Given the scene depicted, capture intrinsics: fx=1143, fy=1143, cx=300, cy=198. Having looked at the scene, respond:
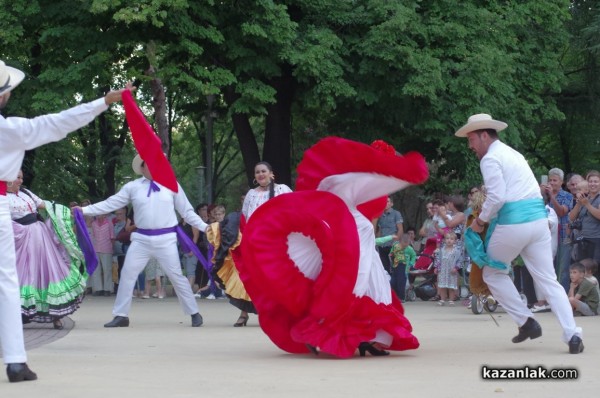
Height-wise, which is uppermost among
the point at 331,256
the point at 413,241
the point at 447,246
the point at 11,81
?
the point at 11,81

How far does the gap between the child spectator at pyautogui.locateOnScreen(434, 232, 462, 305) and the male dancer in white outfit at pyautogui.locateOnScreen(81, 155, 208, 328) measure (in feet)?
17.2

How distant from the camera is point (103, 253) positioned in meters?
21.5

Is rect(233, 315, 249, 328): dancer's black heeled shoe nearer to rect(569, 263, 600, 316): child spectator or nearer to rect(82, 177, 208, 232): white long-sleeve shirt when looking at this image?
rect(82, 177, 208, 232): white long-sleeve shirt

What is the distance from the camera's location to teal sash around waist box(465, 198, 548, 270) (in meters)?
9.90

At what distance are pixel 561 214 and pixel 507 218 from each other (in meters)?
6.46

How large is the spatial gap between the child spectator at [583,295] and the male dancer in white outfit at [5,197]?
331 inches

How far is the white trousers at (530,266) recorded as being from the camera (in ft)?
31.4

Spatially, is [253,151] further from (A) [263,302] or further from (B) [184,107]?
(A) [263,302]

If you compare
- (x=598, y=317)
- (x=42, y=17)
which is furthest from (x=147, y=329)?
(x=42, y=17)

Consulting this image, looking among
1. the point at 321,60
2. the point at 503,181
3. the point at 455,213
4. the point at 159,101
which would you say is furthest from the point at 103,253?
the point at 503,181

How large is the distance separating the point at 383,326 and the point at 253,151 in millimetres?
14917

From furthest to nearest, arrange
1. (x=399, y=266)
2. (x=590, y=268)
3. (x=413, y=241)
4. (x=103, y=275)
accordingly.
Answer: (x=413, y=241) → (x=103, y=275) → (x=399, y=266) → (x=590, y=268)

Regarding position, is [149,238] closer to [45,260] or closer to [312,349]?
[45,260]

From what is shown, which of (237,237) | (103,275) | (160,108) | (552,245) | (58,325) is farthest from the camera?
(160,108)
